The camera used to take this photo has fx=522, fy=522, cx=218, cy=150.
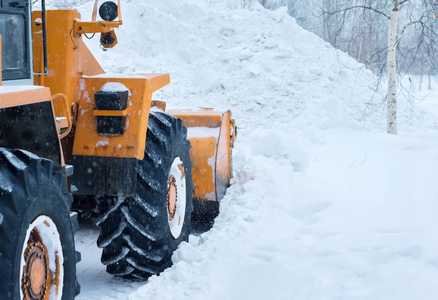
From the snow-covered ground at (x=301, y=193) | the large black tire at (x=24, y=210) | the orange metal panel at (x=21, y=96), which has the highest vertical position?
the orange metal panel at (x=21, y=96)

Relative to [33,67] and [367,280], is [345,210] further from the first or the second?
[33,67]

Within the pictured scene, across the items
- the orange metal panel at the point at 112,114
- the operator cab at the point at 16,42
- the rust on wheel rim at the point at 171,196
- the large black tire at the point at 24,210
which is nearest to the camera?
the large black tire at the point at 24,210

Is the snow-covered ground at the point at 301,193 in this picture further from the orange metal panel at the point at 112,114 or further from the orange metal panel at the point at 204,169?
the orange metal panel at the point at 112,114

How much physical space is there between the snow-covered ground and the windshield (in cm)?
162

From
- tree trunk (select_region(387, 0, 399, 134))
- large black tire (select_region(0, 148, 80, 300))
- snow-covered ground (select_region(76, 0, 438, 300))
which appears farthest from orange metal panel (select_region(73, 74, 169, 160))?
tree trunk (select_region(387, 0, 399, 134))

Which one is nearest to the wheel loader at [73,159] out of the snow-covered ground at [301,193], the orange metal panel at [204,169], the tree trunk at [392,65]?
the snow-covered ground at [301,193]

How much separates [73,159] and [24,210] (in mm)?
1258

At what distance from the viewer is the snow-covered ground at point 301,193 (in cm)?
354

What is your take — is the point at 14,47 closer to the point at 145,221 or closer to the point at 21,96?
the point at 21,96

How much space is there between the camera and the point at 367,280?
11.1 feet

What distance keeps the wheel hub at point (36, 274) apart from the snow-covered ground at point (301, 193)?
3.02 ft

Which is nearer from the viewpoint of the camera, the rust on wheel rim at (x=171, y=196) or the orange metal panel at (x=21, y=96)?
the orange metal panel at (x=21, y=96)

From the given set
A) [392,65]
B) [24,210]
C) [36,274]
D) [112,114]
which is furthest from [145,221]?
[392,65]

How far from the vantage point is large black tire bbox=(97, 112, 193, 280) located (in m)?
3.77
